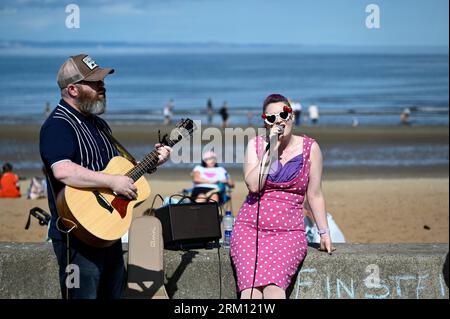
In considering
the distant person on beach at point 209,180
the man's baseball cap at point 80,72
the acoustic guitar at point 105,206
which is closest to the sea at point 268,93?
the distant person on beach at point 209,180

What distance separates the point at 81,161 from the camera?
4.66 m

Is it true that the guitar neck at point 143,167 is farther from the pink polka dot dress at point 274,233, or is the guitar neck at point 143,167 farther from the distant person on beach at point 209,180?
the distant person on beach at point 209,180

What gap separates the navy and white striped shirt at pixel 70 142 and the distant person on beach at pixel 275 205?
1005 millimetres

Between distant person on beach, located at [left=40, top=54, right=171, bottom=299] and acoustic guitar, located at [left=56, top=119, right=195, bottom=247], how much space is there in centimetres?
5

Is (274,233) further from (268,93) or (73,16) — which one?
(268,93)

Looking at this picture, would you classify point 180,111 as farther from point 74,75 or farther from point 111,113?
point 74,75

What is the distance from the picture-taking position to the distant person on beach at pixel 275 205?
523 centimetres

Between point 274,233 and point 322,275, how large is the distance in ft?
1.51

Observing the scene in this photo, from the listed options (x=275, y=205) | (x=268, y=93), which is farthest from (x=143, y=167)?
(x=268, y=93)

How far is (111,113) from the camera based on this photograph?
40.2 m

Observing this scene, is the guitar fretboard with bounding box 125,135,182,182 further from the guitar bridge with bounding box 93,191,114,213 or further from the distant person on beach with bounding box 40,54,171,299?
the guitar bridge with bounding box 93,191,114,213

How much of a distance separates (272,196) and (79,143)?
136 centimetres

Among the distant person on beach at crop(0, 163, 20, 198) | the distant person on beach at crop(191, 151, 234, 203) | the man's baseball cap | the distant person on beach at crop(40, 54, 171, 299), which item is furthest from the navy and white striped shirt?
the distant person on beach at crop(0, 163, 20, 198)

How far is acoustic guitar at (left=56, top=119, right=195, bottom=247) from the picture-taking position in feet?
15.0
